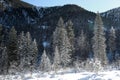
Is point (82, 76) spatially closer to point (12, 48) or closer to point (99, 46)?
point (99, 46)

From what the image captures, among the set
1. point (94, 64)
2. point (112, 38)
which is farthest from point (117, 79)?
point (112, 38)

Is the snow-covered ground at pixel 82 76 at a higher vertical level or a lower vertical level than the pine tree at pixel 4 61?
higher

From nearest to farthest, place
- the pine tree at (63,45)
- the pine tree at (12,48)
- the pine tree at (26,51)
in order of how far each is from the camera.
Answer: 1. the pine tree at (12,48)
2. the pine tree at (63,45)
3. the pine tree at (26,51)

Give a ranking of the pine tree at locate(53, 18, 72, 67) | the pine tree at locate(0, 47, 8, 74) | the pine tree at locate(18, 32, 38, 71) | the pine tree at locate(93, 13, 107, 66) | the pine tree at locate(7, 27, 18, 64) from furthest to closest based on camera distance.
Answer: the pine tree at locate(18, 32, 38, 71) < the pine tree at locate(53, 18, 72, 67) < the pine tree at locate(7, 27, 18, 64) < the pine tree at locate(0, 47, 8, 74) < the pine tree at locate(93, 13, 107, 66)

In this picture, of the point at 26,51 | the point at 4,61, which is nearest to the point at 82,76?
the point at 4,61

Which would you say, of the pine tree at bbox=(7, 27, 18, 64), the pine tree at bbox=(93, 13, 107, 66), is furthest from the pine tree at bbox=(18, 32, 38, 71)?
the pine tree at bbox=(93, 13, 107, 66)

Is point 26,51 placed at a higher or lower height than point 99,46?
lower

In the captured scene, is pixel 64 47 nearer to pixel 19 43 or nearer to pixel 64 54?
pixel 64 54

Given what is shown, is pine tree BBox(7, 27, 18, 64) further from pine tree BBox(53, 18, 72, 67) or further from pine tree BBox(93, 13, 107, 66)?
pine tree BBox(93, 13, 107, 66)

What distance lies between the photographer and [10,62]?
5019 centimetres

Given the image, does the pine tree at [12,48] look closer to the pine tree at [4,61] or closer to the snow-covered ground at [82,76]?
the pine tree at [4,61]

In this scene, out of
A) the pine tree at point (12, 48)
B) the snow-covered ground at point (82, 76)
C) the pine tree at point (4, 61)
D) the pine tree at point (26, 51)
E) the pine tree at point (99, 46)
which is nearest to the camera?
the snow-covered ground at point (82, 76)

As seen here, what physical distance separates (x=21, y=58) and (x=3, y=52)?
16.4 ft

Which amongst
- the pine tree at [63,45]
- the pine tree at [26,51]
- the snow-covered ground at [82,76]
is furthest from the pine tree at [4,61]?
the snow-covered ground at [82,76]
